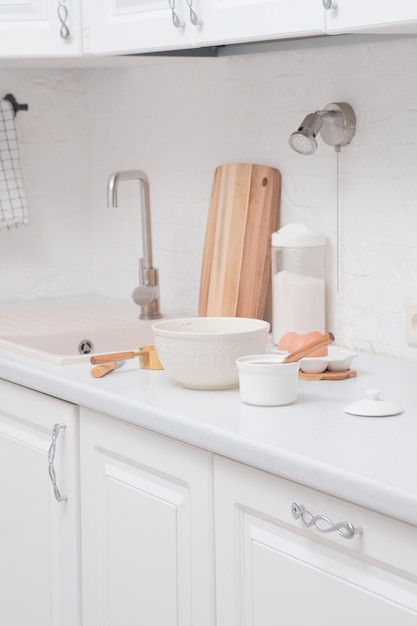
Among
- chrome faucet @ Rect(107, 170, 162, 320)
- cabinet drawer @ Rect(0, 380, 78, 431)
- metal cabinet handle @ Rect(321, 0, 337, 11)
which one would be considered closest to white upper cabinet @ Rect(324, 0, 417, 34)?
metal cabinet handle @ Rect(321, 0, 337, 11)

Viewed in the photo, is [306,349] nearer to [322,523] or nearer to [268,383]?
[268,383]

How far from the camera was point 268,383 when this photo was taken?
1.72 meters

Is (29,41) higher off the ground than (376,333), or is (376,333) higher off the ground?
(29,41)

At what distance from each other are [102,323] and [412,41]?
3.41ft

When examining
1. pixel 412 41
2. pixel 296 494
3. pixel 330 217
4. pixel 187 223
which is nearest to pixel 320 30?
pixel 412 41

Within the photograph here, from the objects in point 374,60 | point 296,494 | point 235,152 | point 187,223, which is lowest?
point 296,494

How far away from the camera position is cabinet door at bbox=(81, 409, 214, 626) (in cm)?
170

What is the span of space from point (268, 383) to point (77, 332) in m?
0.91

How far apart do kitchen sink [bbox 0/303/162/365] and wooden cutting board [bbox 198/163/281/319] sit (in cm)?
21

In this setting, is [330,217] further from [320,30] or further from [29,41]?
[29,41]

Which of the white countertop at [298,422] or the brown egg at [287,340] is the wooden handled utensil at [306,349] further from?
the brown egg at [287,340]

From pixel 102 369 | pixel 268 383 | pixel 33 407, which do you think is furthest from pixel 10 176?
pixel 268 383

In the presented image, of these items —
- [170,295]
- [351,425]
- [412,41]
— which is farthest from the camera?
[170,295]

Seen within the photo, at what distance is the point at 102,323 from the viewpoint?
2615mm
